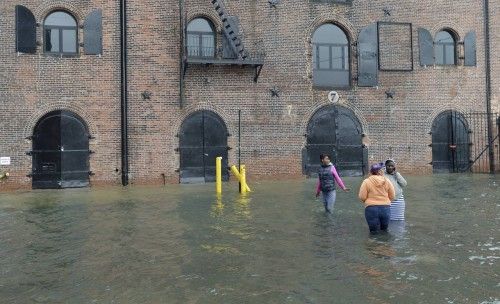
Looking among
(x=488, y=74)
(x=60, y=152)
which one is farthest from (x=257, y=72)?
(x=488, y=74)

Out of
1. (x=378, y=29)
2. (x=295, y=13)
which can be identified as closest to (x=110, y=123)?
(x=295, y=13)

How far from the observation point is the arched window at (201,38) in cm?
1895

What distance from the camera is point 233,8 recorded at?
63.1 feet

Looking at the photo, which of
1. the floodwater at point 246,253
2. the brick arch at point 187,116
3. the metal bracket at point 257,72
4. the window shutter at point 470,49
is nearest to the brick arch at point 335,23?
the metal bracket at point 257,72

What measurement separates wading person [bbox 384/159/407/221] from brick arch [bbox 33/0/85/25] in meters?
13.3

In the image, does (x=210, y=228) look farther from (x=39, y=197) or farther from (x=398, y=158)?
(x=398, y=158)

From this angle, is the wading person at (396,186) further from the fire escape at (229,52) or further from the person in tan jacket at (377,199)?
the fire escape at (229,52)

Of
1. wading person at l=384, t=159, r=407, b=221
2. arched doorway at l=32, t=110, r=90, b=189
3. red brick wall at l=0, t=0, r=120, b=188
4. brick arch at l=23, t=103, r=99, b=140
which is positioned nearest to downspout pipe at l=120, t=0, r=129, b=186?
red brick wall at l=0, t=0, r=120, b=188

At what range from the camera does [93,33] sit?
59.3 feet

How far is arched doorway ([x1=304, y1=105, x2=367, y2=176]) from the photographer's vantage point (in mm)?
19969

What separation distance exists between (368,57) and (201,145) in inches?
305

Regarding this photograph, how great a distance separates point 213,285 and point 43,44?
584 inches

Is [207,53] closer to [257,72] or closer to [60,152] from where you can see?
[257,72]

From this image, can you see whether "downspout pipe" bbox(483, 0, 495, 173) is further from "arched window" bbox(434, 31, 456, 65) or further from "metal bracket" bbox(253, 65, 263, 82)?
"metal bracket" bbox(253, 65, 263, 82)
